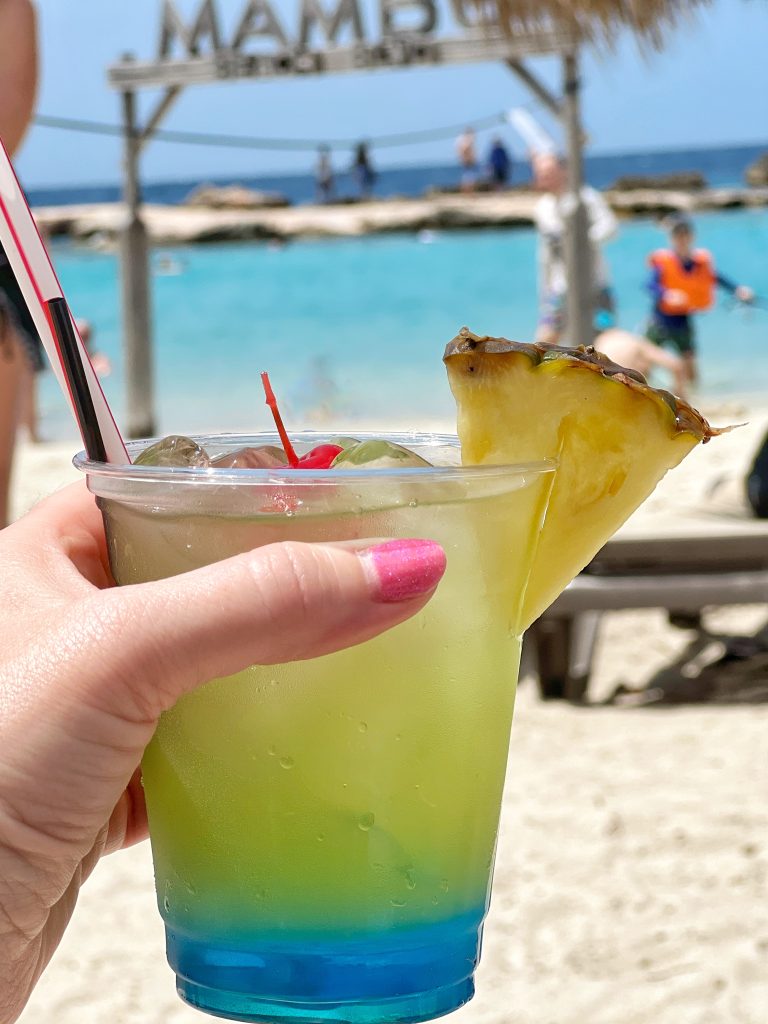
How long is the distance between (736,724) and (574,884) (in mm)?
1238

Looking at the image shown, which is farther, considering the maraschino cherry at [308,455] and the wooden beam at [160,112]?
the wooden beam at [160,112]

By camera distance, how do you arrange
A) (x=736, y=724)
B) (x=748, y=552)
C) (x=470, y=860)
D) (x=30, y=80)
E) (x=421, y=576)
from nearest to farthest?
(x=421, y=576), (x=470, y=860), (x=30, y=80), (x=736, y=724), (x=748, y=552)

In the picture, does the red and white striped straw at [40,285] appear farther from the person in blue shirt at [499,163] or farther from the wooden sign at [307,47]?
the person in blue shirt at [499,163]

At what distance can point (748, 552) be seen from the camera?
15.0 feet

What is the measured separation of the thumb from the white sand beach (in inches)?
76.1

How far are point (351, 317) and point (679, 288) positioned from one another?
1234 centimetres

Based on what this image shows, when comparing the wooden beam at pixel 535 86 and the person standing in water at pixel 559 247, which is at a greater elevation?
the wooden beam at pixel 535 86

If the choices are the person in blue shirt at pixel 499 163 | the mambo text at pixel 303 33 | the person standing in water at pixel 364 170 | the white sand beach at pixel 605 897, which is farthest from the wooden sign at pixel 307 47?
the person in blue shirt at pixel 499 163

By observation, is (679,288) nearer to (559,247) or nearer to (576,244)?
(559,247)

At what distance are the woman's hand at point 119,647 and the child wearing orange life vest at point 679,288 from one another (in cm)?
1030

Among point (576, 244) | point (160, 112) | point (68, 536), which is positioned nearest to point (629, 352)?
point (576, 244)

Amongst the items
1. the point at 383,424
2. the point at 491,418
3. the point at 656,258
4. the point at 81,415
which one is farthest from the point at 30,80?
the point at 383,424

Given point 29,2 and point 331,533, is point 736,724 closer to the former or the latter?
point 29,2

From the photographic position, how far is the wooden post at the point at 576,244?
8.23 metres
